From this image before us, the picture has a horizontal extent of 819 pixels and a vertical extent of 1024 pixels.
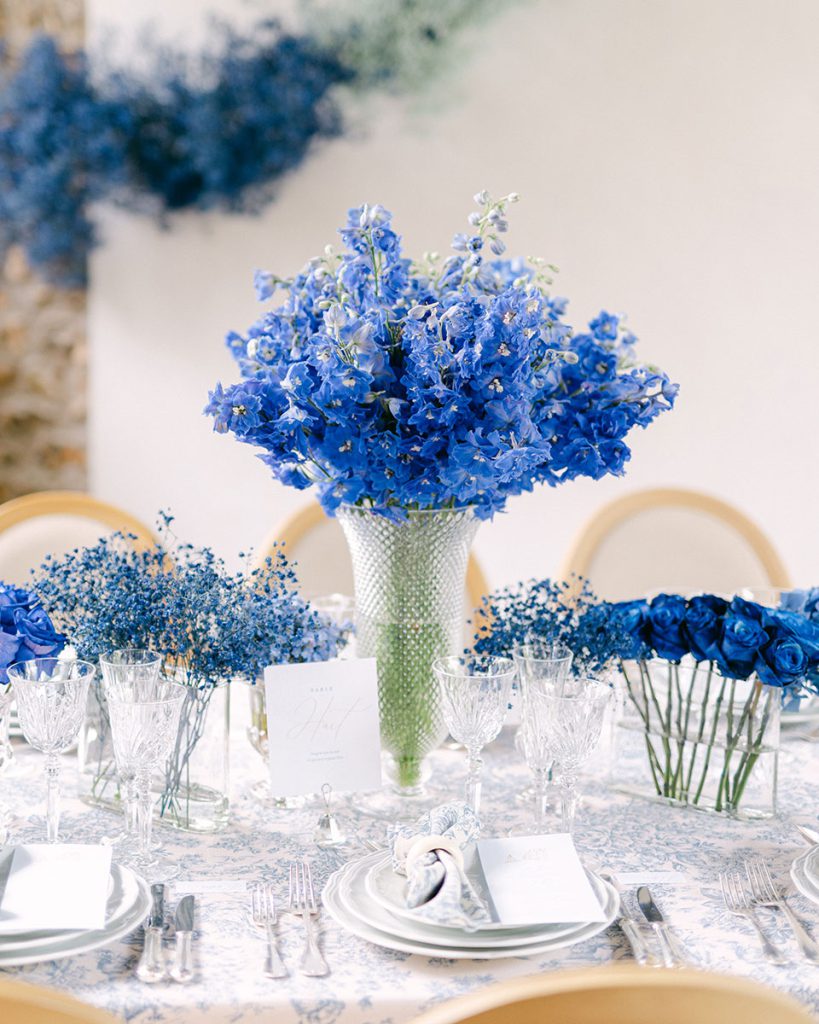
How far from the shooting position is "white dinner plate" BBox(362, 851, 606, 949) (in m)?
1.07

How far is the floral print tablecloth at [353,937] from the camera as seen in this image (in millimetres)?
1013

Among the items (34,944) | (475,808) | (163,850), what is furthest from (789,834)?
(34,944)

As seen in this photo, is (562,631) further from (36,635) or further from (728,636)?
(36,635)

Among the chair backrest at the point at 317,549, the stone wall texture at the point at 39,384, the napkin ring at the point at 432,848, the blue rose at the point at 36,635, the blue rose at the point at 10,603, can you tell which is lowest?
the napkin ring at the point at 432,848

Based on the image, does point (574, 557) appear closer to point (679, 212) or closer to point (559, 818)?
point (559, 818)

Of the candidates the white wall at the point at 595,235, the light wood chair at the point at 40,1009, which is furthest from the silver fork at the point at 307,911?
the white wall at the point at 595,235

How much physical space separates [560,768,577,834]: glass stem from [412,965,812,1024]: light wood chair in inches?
22.2

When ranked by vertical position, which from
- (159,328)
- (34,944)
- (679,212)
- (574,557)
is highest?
(679,212)

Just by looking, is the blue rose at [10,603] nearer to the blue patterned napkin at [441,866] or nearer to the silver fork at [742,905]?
the blue patterned napkin at [441,866]

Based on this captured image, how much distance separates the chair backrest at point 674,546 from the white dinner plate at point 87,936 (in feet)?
4.75

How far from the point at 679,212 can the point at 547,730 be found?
238 centimetres

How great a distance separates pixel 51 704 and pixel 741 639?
806mm

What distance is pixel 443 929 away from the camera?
110 centimetres

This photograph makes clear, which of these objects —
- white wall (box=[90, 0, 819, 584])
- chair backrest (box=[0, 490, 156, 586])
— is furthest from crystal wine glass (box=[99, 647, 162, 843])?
white wall (box=[90, 0, 819, 584])
